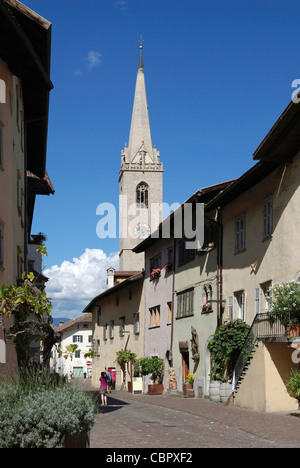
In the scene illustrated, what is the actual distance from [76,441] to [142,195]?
92705 mm

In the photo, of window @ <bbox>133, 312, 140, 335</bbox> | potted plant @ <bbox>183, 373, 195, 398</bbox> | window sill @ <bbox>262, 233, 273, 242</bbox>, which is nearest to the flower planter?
potted plant @ <bbox>183, 373, 195, 398</bbox>

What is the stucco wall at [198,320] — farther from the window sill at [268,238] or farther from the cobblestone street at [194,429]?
the cobblestone street at [194,429]

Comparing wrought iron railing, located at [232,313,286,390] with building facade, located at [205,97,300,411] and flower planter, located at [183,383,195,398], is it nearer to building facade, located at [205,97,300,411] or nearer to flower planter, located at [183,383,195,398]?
building facade, located at [205,97,300,411]

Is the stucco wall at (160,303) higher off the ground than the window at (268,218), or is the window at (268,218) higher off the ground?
the window at (268,218)

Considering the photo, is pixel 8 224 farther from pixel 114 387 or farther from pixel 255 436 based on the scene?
pixel 114 387

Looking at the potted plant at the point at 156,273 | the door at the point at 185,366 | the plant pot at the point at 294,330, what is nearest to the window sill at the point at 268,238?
the plant pot at the point at 294,330

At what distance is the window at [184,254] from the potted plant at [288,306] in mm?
11478

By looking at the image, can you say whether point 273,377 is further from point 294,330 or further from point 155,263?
point 155,263

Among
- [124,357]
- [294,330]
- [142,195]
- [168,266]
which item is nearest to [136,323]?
Result: [124,357]

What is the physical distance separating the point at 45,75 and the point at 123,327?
1185 inches

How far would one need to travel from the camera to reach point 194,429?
639 inches

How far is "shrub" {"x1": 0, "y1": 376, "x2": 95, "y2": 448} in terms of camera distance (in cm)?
1006

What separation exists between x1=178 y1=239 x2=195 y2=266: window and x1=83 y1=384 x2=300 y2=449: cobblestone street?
10.1m

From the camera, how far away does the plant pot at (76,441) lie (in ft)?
34.0
